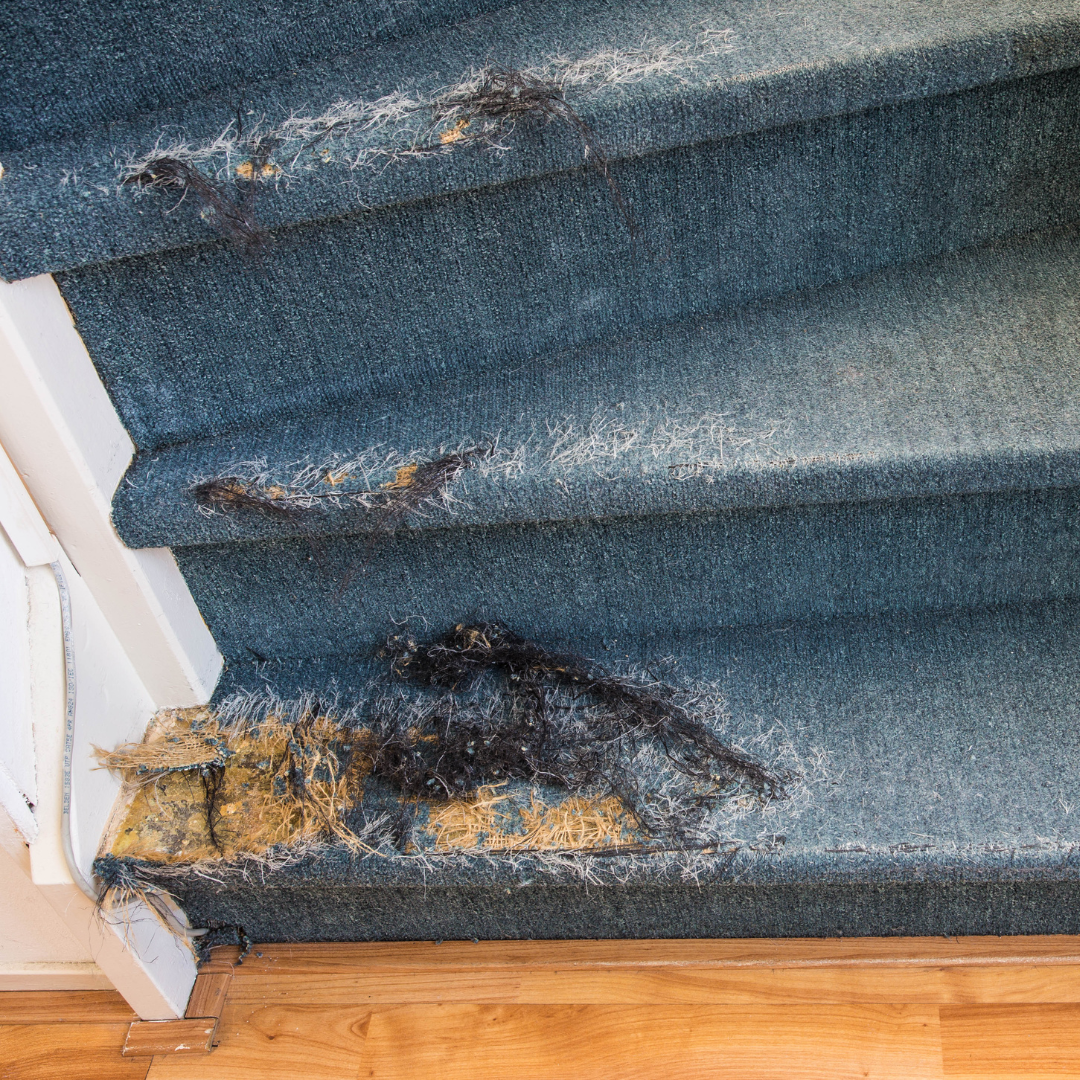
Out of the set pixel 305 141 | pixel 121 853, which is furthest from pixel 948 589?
pixel 121 853

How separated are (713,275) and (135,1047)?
39.3 inches

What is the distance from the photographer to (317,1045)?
1014 millimetres

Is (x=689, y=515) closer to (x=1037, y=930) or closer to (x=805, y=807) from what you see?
(x=805, y=807)

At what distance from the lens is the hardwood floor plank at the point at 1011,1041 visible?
0.94 metres

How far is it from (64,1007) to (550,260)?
0.95m

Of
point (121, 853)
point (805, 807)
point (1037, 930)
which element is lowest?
point (1037, 930)

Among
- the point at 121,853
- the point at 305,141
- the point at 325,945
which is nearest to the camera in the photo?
the point at 305,141

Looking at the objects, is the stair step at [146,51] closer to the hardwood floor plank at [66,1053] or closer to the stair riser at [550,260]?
the stair riser at [550,260]

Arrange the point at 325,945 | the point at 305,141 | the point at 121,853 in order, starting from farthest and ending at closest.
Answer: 1. the point at 325,945
2. the point at 121,853
3. the point at 305,141

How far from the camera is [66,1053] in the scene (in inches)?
41.1

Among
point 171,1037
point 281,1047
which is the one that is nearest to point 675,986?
point 281,1047

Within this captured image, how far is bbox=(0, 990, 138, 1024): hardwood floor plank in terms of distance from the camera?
1.06m

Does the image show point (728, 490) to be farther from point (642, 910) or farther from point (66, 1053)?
point (66, 1053)

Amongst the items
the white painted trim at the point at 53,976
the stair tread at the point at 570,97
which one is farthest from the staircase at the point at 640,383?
the white painted trim at the point at 53,976
